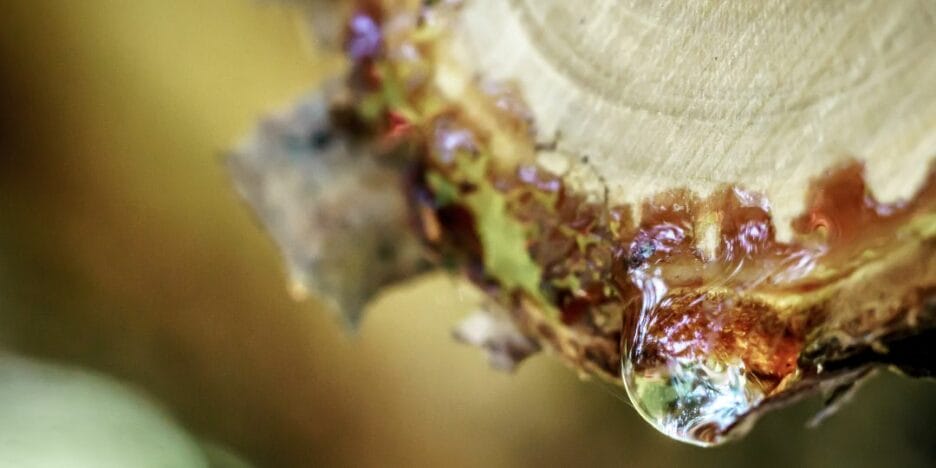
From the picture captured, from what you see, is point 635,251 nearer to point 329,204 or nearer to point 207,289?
point 329,204

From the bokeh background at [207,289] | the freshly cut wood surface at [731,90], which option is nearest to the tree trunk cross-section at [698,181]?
the freshly cut wood surface at [731,90]

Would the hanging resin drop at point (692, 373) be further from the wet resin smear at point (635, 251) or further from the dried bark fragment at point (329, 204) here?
the dried bark fragment at point (329, 204)

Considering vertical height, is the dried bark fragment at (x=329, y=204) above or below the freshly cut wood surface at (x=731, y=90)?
above

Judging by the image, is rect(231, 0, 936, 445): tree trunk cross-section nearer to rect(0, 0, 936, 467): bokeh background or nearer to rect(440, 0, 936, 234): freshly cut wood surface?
rect(440, 0, 936, 234): freshly cut wood surface

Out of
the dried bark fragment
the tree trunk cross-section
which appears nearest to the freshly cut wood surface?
the tree trunk cross-section

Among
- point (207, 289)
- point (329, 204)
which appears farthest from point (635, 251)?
point (207, 289)

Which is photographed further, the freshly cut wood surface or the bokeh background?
the bokeh background

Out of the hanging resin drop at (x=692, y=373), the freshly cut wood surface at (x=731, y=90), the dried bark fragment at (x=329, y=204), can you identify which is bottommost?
the hanging resin drop at (x=692, y=373)
